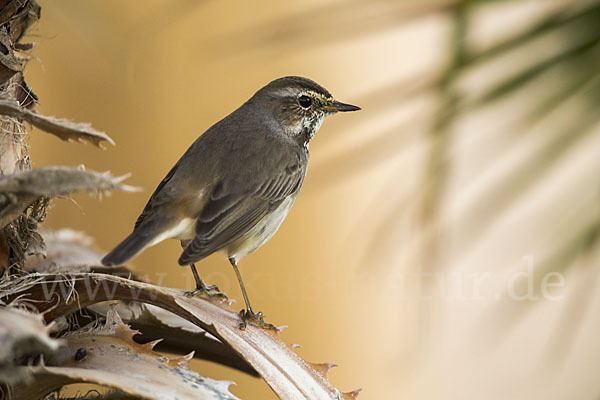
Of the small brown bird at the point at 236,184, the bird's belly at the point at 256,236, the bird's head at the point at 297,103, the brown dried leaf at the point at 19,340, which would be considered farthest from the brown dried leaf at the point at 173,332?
the bird's head at the point at 297,103

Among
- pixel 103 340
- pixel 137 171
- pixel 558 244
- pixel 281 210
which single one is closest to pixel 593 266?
pixel 558 244

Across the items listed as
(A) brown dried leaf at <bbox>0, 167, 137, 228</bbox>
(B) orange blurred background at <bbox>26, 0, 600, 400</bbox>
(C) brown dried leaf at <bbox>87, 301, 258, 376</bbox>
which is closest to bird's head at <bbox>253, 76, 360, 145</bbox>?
(B) orange blurred background at <bbox>26, 0, 600, 400</bbox>

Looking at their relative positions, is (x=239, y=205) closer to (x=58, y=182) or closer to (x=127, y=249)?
(x=127, y=249)

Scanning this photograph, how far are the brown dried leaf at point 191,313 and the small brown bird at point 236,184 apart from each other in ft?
1.14

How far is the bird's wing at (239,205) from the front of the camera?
1513 mm

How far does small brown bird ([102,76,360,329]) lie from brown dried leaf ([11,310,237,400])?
371mm

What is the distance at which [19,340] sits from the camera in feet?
2.11

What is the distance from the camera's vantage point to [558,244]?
134 centimetres

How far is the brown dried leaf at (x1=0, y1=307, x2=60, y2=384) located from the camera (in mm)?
639

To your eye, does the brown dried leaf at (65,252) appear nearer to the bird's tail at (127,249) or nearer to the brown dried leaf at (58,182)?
the bird's tail at (127,249)

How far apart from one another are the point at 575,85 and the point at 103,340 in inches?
34.6

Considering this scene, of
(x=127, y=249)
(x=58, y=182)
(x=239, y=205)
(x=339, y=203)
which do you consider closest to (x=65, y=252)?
(x=127, y=249)

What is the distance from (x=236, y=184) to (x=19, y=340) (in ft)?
Answer: 3.19

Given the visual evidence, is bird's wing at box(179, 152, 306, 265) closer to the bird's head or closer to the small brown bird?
the small brown bird
